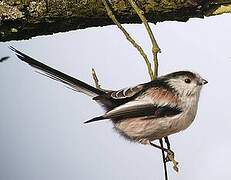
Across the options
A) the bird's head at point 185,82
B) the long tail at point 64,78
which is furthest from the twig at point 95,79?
the bird's head at point 185,82

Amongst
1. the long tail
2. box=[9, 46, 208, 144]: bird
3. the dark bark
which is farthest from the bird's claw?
the dark bark

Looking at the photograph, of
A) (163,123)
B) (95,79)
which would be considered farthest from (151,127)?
(95,79)

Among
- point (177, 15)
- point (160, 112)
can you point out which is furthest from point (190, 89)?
point (177, 15)

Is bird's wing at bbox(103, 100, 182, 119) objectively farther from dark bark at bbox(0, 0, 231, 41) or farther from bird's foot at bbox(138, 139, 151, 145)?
dark bark at bbox(0, 0, 231, 41)

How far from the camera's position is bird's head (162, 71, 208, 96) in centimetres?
107

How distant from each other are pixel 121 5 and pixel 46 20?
106 mm

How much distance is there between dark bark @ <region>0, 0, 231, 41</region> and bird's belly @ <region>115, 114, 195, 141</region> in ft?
0.60

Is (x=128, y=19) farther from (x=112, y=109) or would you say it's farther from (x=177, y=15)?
(x=112, y=109)

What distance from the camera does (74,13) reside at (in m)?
1.18

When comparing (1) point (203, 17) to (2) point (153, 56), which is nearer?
(2) point (153, 56)

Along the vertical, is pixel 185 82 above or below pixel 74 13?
below

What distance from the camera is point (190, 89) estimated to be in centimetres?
107

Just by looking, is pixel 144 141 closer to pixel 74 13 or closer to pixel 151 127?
pixel 151 127

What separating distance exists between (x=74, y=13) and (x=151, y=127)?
0.72ft
